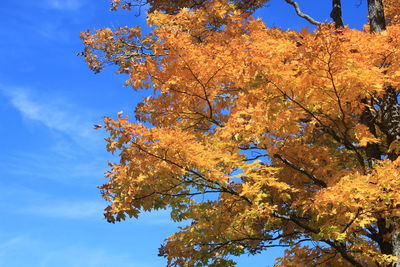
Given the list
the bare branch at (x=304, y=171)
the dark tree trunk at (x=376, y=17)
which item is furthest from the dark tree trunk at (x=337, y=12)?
the bare branch at (x=304, y=171)

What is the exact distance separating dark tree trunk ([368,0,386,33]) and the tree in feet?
0.12

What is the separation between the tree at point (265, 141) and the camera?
7203mm

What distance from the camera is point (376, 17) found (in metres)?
11.4

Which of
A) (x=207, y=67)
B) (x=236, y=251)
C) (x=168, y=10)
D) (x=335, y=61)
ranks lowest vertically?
(x=236, y=251)

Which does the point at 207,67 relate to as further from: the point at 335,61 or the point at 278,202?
the point at 278,202

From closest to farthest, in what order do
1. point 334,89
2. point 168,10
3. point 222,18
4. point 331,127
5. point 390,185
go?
point 390,185
point 334,89
point 331,127
point 222,18
point 168,10

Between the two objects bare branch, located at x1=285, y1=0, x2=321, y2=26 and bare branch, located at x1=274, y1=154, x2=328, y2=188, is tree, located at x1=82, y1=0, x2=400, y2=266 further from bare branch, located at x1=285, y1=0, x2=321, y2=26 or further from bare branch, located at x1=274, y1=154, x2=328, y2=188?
bare branch, located at x1=285, y1=0, x2=321, y2=26

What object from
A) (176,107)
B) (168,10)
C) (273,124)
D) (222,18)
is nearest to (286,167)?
(273,124)

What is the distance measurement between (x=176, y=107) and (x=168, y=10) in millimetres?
6117

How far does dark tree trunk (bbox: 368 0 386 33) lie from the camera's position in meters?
11.2

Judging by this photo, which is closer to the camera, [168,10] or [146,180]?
[146,180]

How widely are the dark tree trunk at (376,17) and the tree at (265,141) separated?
4 centimetres

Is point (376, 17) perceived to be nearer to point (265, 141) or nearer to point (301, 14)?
point (301, 14)

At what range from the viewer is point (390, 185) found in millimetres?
6922
